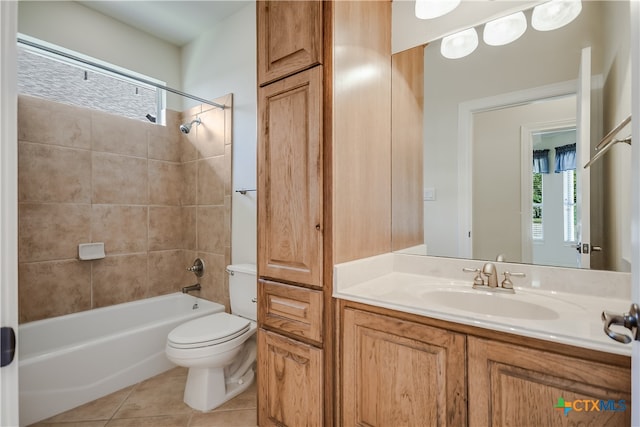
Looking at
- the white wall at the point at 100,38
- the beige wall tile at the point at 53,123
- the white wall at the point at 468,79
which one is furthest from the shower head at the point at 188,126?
the white wall at the point at 468,79

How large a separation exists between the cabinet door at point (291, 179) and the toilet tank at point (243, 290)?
0.74 m

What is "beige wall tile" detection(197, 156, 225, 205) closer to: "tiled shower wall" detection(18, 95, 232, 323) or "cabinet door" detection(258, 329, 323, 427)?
"tiled shower wall" detection(18, 95, 232, 323)

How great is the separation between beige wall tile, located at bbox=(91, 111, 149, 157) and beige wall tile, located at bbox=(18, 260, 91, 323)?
96cm

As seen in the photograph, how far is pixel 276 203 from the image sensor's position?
1443 millimetres

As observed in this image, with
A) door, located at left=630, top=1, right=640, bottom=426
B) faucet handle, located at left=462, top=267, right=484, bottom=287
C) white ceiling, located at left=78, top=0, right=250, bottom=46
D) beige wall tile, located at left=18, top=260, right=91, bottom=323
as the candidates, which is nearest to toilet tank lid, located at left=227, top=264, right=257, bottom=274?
beige wall tile, located at left=18, top=260, right=91, bottom=323

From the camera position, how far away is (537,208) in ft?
4.47

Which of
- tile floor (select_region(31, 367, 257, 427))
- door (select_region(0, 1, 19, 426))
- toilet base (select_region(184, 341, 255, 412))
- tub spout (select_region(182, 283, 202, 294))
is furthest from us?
tub spout (select_region(182, 283, 202, 294))

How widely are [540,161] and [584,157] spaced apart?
0.15 metres

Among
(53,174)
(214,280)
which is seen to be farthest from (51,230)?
(214,280)

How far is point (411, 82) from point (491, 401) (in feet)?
4.91

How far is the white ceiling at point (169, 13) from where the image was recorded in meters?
2.38

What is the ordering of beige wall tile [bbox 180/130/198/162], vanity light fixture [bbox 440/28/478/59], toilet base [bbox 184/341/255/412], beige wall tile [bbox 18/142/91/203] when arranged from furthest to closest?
beige wall tile [bbox 180/130/198/162], beige wall tile [bbox 18/142/91/203], toilet base [bbox 184/341/255/412], vanity light fixture [bbox 440/28/478/59]

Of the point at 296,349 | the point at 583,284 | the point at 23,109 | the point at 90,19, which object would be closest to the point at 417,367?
the point at 296,349

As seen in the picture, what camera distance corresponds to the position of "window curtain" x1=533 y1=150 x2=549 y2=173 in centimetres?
133
